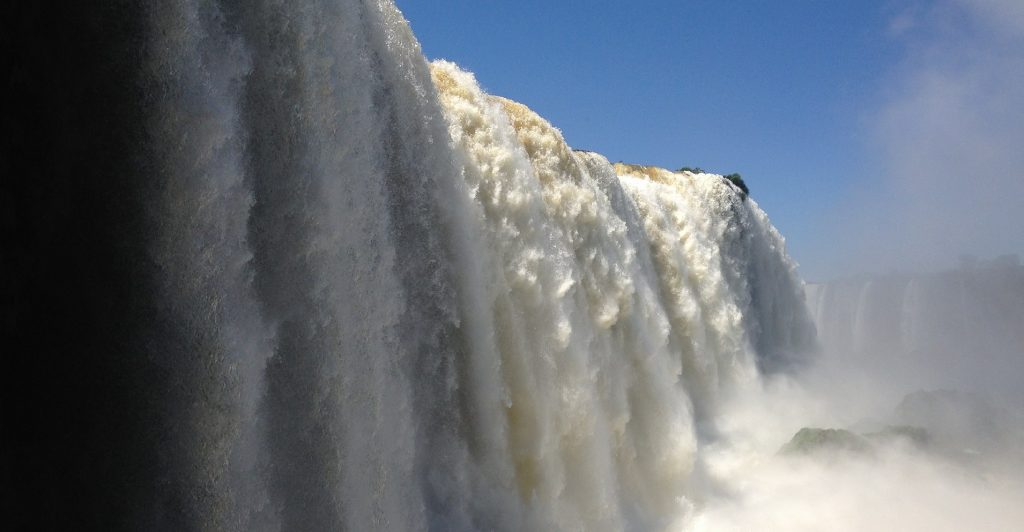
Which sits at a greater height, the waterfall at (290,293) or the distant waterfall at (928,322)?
the distant waterfall at (928,322)

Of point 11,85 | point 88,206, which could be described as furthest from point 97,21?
point 88,206

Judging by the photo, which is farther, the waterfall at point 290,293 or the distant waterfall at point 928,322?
the distant waterfall at point 928,322

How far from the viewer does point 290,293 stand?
342 centimetres

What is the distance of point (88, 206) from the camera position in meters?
2.72

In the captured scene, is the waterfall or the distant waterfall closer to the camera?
the waterfall

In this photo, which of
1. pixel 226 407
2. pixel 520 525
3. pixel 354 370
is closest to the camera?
pixel 226 407

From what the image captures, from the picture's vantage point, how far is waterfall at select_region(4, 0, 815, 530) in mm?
2709

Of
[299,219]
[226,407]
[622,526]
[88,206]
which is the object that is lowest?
[622,526]

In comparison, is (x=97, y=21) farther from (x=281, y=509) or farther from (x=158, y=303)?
(x=281, y=509)

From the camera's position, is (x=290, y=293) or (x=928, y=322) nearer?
(x=290, y=293)

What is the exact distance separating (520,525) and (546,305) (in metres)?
1.86

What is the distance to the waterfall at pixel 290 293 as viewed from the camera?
271 cm

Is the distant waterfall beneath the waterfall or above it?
above

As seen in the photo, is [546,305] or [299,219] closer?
[299,219]
